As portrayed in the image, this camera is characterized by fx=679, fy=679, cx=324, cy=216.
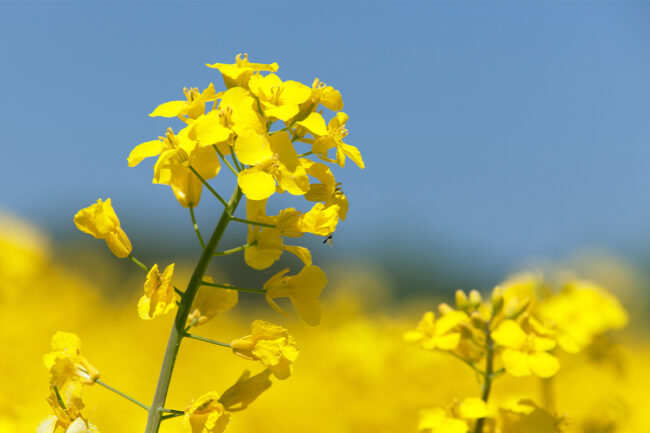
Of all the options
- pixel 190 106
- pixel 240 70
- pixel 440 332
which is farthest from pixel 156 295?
pixel 440 332

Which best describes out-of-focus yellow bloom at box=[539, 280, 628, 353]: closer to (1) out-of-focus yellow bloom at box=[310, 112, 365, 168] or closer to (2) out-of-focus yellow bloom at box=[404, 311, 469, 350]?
(2) out-of-focus yellow bloom at box=[404, 311, 469, 350]

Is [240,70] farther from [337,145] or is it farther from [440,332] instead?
[440,332]

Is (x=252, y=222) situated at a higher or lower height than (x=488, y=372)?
lower

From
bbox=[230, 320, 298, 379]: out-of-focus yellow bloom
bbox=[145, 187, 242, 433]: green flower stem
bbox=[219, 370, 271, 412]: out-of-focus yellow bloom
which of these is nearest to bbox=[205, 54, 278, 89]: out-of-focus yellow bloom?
bbox=[145, 187, 242, 433]: green flower stem

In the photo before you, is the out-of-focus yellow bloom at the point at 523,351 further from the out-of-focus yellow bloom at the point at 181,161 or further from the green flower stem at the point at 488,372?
the out-of-focus yellow bloom at the point at 181,161

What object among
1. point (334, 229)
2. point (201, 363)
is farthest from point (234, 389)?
point (201, 363)

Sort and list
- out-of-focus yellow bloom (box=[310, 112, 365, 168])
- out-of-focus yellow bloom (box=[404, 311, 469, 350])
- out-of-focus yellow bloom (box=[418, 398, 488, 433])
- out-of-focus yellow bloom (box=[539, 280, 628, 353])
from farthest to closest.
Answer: out-of-focus yellow bloom (box=[539, 280, 628, 353]) → out-of-focus yellow bloom (box=[404, 311, 469, 350]) → out-of-focus yellow bloom (box=[418, 398, 488, 433]) → out-of-focus yellow bloom (box=[310, 112, 365, 168])
